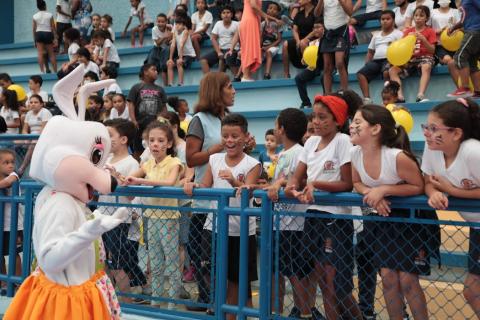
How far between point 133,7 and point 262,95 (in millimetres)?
4827

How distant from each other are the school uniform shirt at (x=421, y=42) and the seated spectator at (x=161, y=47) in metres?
4.02

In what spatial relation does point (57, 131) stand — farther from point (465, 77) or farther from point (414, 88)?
point (414, 88)

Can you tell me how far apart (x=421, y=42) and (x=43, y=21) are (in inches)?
299

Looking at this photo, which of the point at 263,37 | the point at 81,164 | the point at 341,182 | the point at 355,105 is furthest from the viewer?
the point at 263,37

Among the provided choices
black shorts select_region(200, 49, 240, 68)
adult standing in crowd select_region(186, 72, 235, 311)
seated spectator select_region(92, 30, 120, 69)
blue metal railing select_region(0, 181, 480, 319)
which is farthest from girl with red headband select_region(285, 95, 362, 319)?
seated spectator select_region(92, 30, 120, 69)

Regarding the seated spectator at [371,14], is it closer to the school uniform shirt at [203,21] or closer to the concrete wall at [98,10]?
the school uniform shirt at [203,21]

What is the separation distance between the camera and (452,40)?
7.79 meters

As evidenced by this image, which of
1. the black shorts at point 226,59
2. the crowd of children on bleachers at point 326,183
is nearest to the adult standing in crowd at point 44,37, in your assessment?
the black shorts at point 226,59

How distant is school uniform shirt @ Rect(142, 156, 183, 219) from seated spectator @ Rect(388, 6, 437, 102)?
3.37m

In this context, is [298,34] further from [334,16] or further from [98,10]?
[98,10]

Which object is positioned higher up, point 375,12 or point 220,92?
point 375,12

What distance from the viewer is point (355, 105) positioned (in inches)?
166

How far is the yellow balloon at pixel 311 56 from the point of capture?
860cm

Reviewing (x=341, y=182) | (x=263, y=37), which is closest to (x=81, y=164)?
(x=341, y=182)
